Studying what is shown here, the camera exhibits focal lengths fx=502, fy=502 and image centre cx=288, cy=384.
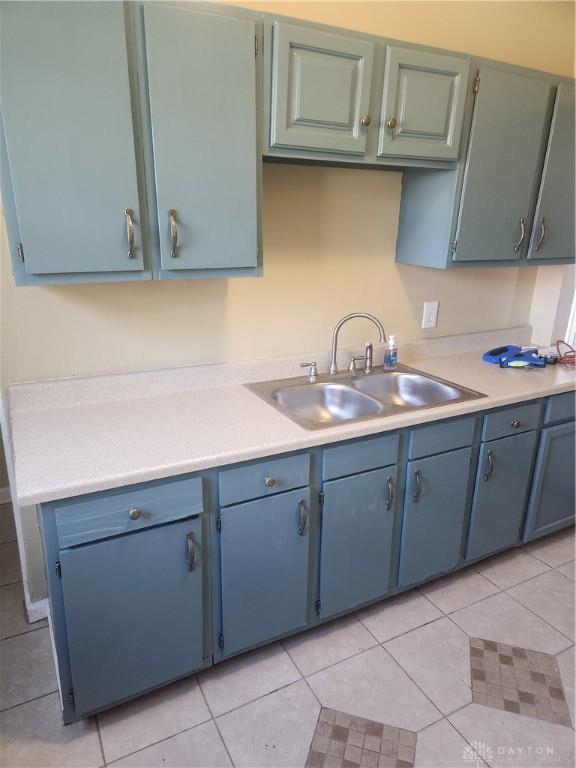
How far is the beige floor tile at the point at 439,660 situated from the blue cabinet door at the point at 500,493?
384 millimetres

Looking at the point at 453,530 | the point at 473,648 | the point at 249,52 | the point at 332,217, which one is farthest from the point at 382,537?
the point at 249,52


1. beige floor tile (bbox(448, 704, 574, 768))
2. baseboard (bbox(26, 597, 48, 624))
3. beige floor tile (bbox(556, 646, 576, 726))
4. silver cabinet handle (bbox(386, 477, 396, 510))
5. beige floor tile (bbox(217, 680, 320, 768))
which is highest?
silver cabinet handle (bbox(386, 477, 396, 510))

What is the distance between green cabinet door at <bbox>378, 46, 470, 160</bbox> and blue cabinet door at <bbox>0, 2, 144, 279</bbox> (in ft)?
2.88

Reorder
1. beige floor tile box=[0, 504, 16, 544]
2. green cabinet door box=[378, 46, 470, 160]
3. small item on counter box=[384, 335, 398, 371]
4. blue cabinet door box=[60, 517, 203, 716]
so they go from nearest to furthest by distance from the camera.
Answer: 1. blue cabinet door box=[60, 517, 203, 716]
2. green cabinet door box=[378, 46, 470, 160]
3. small item on counter box=[384, 335, 398, 371]
4. beige floor tile box=[0, 504, 16, 544]

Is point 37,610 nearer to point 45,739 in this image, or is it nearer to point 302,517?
point 45,739

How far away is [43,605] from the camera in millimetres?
1974

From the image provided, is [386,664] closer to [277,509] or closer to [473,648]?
[473,648]

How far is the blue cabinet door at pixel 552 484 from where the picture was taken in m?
2.26

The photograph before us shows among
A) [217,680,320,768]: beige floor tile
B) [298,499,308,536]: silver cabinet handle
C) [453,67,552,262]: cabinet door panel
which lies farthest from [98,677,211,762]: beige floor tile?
[453,67,552,262]: cabinet door panel

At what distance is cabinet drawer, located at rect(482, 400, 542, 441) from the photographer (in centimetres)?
202

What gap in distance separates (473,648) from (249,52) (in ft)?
7.08

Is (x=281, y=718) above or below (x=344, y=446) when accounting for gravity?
below

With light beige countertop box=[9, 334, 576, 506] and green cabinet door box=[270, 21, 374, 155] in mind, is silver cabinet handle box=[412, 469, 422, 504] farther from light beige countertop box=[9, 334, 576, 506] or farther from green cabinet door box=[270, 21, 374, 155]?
green cabinet door box=[270, 21, 374, 155]

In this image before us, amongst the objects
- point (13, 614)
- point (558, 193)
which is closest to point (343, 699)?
point (13, 614)
